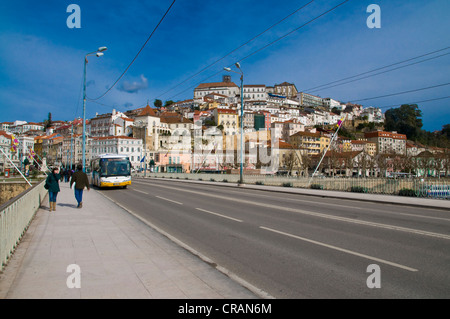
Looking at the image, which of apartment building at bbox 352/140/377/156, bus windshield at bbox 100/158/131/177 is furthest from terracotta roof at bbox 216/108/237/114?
bus windshield at bbox 100/158/131/177

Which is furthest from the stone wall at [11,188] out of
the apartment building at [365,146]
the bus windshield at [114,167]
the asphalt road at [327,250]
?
the apartment building at [365,146]

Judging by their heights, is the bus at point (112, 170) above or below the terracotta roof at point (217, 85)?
below

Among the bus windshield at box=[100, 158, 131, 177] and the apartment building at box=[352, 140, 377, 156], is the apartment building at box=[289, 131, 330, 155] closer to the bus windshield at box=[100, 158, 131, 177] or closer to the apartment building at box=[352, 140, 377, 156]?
the apartment building at box=[352, 140, 377, 156]

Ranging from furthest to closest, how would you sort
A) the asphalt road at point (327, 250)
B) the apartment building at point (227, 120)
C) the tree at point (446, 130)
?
1. the apartment building at point (227, 120)
2. the tree at point (446, 130)
3. the asphalt road at point (327, 250)

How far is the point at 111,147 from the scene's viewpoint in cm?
11825

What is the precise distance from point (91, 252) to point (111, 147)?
4691 inches

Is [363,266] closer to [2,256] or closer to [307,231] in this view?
[307,231]

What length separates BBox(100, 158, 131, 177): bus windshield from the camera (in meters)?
26.0

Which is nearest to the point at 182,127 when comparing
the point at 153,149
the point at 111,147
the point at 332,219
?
the point at 153,149

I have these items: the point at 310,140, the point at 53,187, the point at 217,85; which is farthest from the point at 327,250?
the point at 217,85

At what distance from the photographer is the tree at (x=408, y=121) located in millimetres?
164500

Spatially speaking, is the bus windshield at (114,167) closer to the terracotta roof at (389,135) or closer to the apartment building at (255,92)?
the terracotta roof at (389,135)

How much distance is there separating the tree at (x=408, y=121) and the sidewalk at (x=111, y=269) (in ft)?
608

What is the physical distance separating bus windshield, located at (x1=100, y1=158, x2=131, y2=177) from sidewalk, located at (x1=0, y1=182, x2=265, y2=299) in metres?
17.9
